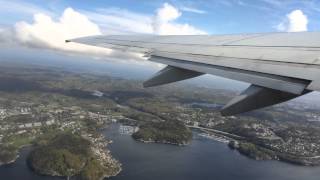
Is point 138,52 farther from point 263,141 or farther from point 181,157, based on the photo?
point 263,141

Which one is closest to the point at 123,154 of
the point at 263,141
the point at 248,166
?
the point at 248,166

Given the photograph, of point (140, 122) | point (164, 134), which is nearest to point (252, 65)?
point (164, 134)

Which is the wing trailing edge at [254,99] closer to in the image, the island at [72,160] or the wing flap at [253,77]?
the wing flap at [253,77]

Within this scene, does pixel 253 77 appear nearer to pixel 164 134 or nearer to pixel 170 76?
pixel 170 76

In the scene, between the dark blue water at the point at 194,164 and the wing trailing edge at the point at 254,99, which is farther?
the dark blue water at the point at 194,164

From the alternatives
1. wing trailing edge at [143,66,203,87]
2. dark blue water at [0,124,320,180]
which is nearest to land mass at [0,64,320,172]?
dark blue water at [0,124,320,180]

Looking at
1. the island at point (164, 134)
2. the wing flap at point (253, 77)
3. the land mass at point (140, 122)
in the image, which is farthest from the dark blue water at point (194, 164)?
the wing flap at point (253, 77)

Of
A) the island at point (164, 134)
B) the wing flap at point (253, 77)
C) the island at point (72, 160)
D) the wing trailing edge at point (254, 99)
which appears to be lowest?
the island at point (72, 160)
